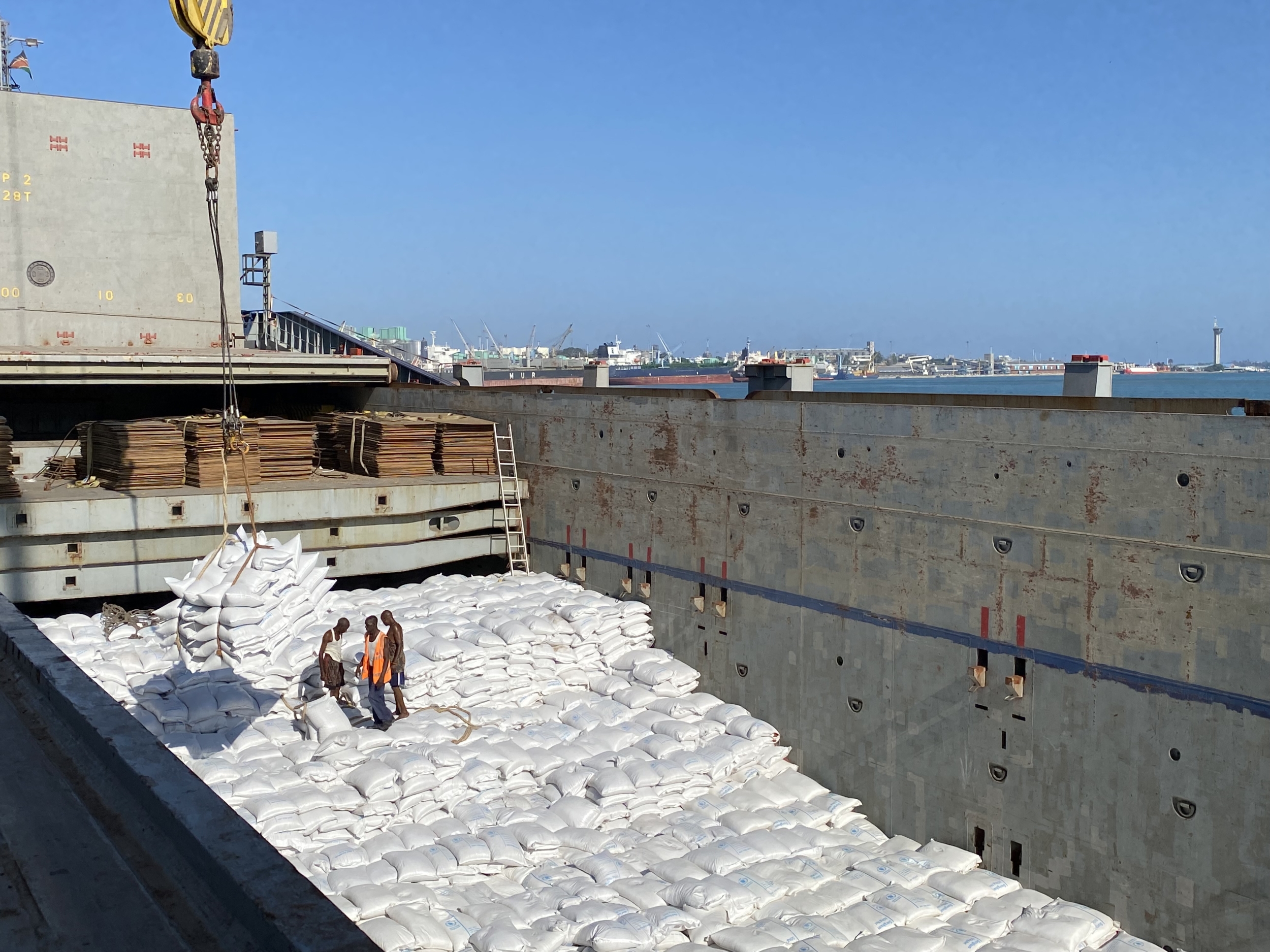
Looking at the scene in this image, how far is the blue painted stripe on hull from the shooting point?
24.5ft

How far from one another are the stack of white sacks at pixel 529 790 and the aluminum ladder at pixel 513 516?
1857 millimetres

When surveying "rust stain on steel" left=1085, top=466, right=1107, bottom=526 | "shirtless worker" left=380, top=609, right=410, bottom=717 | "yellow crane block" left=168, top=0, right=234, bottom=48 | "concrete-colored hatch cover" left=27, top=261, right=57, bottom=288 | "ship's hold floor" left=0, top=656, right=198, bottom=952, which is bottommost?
"shirtless worker" left=380, top=609, right=410, bottom=717

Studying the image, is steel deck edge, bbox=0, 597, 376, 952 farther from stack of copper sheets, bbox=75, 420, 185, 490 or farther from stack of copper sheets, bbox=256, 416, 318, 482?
stack of copper sheets, bbox=256, 416, 318, 482

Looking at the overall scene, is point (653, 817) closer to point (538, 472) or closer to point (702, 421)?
point (702, 421)

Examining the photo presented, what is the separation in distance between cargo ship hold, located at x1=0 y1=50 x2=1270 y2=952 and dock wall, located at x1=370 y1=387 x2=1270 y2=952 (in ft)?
0.10

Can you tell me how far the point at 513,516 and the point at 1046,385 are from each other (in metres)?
68.7

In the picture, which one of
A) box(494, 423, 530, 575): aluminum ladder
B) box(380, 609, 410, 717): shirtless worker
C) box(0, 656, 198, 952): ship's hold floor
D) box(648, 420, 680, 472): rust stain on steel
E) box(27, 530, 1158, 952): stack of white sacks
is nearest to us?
box(0, 656, 198, 952): ship's hold floor

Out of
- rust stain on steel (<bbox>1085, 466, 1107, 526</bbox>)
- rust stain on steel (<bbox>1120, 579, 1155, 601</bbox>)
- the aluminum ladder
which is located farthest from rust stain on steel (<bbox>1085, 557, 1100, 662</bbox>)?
the aluminum ladder

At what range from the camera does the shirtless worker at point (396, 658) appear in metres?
9.91

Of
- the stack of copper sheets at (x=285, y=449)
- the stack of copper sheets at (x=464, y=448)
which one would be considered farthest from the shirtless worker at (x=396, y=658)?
the stack of copper sheets at (x=285, y=449)

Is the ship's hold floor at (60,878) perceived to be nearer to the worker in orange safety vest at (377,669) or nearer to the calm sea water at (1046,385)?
the worker in orange safety vest at (377,669)

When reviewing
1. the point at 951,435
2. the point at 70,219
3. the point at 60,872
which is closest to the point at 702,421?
the point at 951,435

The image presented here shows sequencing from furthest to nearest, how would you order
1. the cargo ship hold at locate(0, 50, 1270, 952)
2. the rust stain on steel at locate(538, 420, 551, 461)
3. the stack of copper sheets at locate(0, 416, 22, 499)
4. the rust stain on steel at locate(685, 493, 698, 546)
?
the rust stain on steel at locate(538, 420, 551, 461), the stack of copper sheets at locate(0, 416, 22, 499), the rust stain on steel at locate(685, 493, 698, 546), the cargo ship hold at locate(0, 50, 1270, 952)

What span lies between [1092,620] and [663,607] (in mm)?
5129
